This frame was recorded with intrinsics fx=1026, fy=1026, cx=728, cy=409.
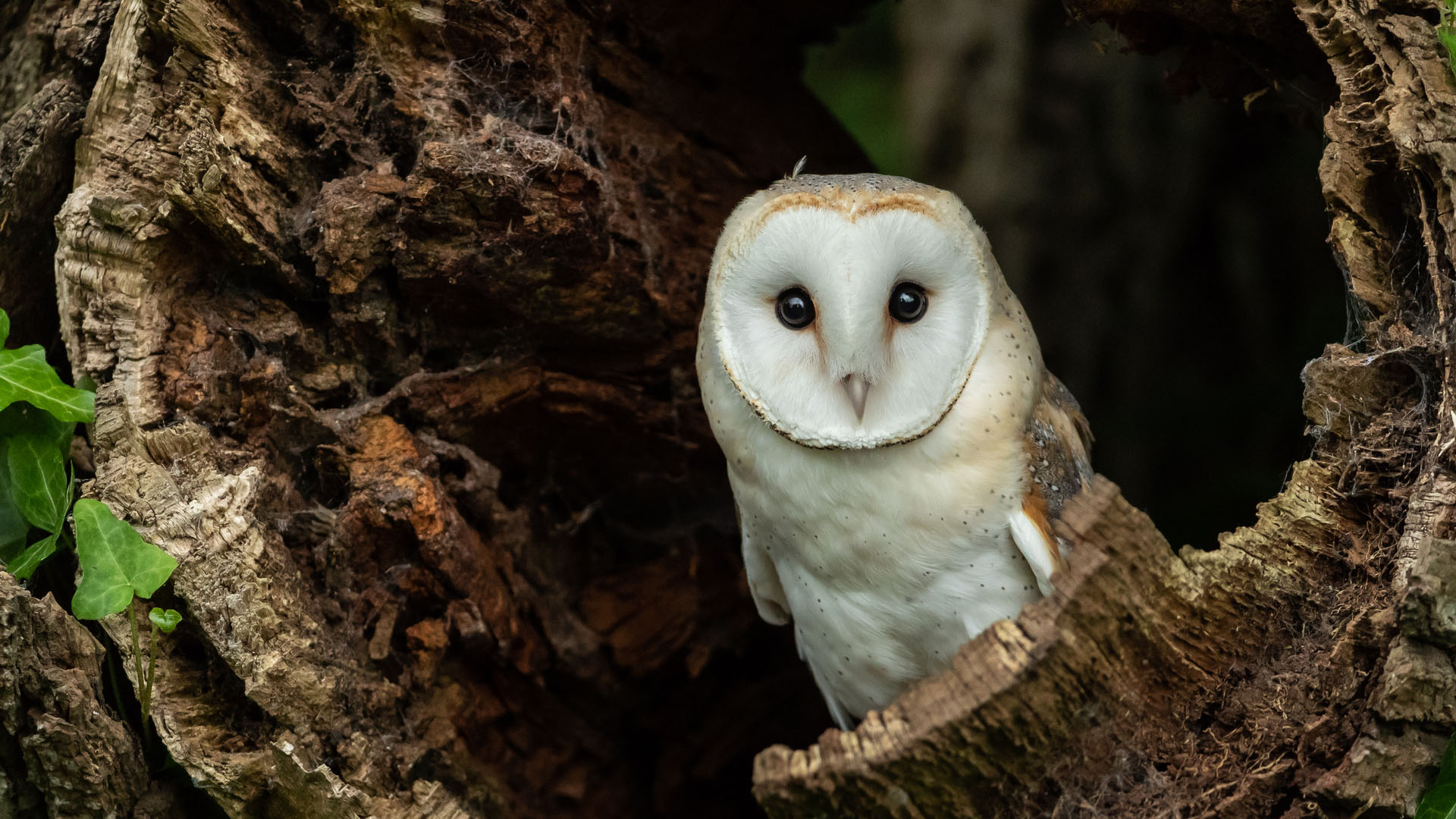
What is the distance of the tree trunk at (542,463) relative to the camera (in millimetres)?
1310

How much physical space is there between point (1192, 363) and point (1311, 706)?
244 centimetres

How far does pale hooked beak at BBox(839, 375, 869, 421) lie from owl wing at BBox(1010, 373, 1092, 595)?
32cm

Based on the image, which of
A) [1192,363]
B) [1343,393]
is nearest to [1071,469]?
[1343,393]

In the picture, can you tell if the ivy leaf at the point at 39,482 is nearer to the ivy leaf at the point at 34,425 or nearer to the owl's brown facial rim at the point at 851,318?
the ivy leaf at the point at 34,425

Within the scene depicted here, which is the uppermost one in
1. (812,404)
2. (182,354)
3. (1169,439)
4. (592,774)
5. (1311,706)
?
(1169,439)

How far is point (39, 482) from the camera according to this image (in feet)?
5.09

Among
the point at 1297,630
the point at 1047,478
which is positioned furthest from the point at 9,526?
the point at 1297,630

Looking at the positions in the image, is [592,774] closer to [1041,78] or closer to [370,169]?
[370,169]

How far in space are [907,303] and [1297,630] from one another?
2.37ft

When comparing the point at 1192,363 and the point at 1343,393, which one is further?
the point at 1192,363

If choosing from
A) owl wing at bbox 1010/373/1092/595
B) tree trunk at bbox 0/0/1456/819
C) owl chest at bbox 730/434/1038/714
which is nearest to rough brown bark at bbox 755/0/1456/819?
tree trunk at bbox 0/0/1456/819

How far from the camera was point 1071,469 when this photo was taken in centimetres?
185

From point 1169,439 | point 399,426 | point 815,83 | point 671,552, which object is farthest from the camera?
point 815,83

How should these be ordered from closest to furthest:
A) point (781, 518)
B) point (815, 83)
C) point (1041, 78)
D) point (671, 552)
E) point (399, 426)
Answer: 1. point (781, 518)
2. point (399, 426)
3. point (671, 552)
4. point (1041, 78)
5. point (815, 83)
